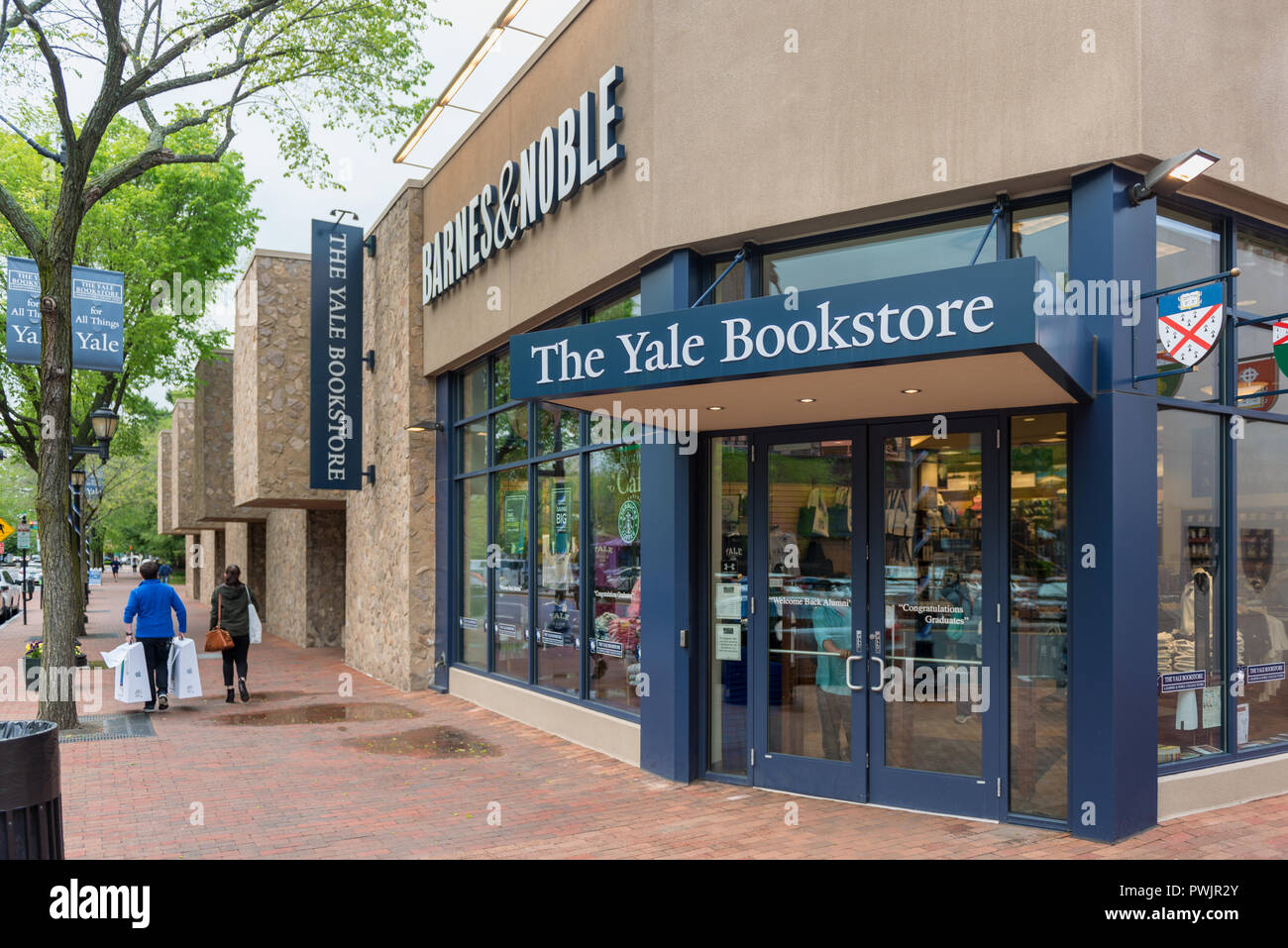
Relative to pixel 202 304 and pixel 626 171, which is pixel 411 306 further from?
pixel 202 304

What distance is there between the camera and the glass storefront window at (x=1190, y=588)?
6.85 m

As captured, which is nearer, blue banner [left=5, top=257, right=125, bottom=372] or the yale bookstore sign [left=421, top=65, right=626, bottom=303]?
the yale bookstore sign [left=421, top=65, right=626, bottom=303]

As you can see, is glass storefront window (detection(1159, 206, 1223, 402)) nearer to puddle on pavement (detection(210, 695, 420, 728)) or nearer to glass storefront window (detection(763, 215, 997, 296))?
glass storefront window (detection(763, 215, 997, 296))

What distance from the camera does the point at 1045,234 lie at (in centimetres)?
677

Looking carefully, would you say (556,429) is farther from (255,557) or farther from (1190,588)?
(255,557)

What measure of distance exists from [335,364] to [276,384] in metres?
3.03

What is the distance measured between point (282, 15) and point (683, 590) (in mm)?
9957

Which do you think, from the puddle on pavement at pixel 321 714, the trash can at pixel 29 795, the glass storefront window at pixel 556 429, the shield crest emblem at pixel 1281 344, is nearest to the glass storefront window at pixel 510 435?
the glass storefront window at pixel 556 429

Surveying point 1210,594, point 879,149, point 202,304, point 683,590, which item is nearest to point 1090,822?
point 1210,594

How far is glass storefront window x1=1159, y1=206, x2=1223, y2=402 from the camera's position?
6895 millimetres

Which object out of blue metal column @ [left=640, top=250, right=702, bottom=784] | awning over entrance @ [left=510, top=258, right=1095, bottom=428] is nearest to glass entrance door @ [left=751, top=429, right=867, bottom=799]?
awning over entrance @ [left=510, top=258, right=1095, bottom=428]

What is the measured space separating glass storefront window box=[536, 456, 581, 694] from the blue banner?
18.7 feet

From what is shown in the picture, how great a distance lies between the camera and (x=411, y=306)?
14.2 metres

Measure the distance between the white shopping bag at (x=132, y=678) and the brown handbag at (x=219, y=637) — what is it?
790 millimetres
